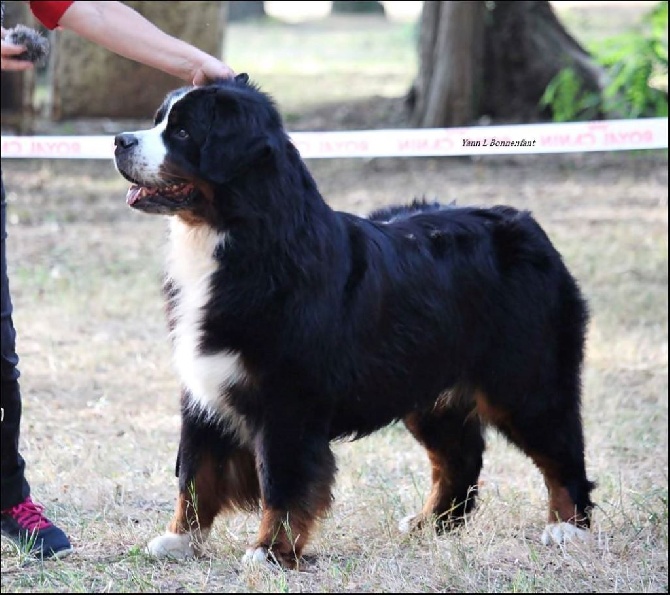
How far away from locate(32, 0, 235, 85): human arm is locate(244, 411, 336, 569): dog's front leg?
1.32m

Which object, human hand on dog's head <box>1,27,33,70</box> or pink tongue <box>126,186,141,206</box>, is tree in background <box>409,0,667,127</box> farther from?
human hand on dog's head <box>1,27,33,70</box>

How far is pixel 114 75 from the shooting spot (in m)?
15.2

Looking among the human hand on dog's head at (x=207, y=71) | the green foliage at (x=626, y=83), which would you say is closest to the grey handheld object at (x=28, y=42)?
the human hand on dog's head at (x=207, y=71)

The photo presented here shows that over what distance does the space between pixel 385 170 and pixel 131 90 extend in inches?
135

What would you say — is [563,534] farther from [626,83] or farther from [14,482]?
[626,83]

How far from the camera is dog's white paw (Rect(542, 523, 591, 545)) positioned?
5098 mm

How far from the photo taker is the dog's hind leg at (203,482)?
457cm

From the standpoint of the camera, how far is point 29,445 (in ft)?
20.8

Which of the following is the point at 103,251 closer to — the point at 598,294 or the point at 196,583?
the point at 598,294

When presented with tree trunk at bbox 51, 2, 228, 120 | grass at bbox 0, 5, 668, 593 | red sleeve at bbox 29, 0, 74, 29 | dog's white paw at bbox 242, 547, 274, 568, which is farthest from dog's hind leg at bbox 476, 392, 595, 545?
tree trunk at bbox 51, 2, 228, 120

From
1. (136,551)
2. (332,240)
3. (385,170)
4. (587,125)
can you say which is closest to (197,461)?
(136,551)

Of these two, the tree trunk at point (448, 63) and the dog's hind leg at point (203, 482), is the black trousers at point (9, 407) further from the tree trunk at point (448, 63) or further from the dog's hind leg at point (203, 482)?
the tree trunk at point (448, 63)

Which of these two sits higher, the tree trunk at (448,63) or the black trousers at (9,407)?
the black trousers at (9,407)

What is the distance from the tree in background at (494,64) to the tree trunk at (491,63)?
1cm
